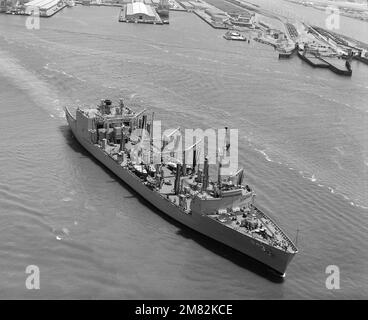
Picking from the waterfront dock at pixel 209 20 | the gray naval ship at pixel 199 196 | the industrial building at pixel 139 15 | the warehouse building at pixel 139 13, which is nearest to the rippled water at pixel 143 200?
the gray naval ship at pixel 199 196

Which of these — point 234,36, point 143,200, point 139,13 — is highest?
point 139,13

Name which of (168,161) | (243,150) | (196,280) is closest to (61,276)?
(196,280)

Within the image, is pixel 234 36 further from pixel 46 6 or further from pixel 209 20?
pixel 46 6

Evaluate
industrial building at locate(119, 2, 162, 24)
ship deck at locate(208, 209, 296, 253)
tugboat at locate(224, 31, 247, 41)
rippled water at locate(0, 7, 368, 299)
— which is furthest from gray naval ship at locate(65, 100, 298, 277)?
industrial building at locate(119, 2, 162, 24)

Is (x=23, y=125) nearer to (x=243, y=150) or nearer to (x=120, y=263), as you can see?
(x=243, y=150)

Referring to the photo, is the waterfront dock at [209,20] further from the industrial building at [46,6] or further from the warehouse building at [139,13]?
the industrial building at [46,6]

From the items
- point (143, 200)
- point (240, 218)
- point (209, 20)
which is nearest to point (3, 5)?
point (209, 20)
